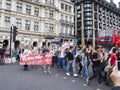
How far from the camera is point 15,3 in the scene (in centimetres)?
3812

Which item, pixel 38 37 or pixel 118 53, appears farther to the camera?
pixel 38 37

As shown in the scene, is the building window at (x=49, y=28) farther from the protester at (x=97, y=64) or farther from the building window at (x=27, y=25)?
the protester at (x=97, y=64)

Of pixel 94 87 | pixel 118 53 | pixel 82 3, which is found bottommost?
pixel 94 87

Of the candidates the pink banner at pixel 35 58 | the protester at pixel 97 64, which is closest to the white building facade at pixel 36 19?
the pink banner at pixel 35 58

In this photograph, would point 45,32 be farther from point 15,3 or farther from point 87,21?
point 87,21

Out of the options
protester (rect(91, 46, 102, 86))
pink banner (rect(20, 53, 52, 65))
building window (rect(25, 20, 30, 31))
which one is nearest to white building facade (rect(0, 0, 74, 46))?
building window (rect(25, 20, 30, 31))

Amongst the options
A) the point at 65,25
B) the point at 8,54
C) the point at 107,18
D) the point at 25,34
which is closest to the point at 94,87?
the point at 8,54

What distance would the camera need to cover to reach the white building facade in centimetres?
3650

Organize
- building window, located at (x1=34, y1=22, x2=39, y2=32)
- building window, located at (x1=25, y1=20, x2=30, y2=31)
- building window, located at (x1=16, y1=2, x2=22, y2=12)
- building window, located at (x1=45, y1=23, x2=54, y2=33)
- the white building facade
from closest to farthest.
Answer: the white building facade → building window, located at (x1=16, y1=2, x2=22, y2=12) → building window, located at (x1=25, y1=20, x2=30, y2=31) → building window, located at (x1=34, y1=22, x2=39, y2=32) → building window, located at (x1=45, y1=23, x2=54, y2=33)

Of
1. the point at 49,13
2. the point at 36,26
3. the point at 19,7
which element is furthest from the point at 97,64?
the point at 49,13

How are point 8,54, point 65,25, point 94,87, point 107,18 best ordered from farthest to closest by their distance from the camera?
point 107,18, point 65,25, point 8,54, point 94,87

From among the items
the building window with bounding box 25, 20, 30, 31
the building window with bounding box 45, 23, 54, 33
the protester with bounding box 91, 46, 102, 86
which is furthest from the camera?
the building window with bounding box 45, 23, 54, 33

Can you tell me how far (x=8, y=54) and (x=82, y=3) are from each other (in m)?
54.2

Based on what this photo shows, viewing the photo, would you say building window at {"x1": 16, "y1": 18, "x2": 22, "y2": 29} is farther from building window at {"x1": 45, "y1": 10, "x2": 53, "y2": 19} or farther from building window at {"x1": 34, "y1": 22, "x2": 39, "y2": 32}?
building window at {"x1": 45, "y1": 10, "x2": 53, "y2": 19}
